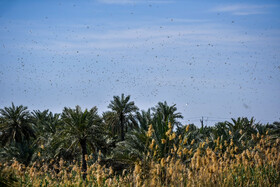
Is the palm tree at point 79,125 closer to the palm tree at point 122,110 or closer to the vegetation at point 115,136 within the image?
the vegetation at point 115,136

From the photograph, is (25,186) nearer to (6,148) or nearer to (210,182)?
(210,182)

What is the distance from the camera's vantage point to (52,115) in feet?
123

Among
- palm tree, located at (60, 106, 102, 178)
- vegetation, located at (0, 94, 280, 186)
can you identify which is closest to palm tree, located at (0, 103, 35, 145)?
vegetation, located at (0, 94, 280, 186)

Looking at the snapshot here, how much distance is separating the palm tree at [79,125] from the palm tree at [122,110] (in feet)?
31.7

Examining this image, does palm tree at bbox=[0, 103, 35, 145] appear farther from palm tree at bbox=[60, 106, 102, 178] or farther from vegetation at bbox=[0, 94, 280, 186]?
palm tree at bbox=[60, 106, 102, 178]

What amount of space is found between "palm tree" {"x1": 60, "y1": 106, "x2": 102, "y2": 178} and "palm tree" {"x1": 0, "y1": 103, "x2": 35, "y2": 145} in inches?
310

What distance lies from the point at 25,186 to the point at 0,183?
0.38 meters

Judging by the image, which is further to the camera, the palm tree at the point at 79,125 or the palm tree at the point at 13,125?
the palm tree at the point at 13,125

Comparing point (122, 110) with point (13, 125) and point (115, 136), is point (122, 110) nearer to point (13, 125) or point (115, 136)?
point (115, 136)

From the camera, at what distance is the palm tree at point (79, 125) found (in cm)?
2570

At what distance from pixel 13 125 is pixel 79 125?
10.4m

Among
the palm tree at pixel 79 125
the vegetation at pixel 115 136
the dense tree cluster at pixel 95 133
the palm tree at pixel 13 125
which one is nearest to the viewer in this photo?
the vegetation at pixel 115 136

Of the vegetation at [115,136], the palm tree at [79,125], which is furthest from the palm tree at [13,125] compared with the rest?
the palm tree at [79,125]

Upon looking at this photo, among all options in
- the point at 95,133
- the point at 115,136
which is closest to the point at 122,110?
the point at 115,136
